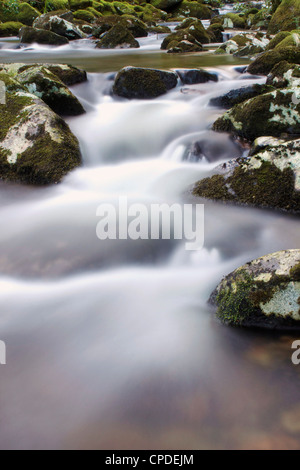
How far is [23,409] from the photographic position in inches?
78.5

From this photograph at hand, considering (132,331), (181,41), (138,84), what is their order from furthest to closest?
(181,41)
(138,84)
(132,331)

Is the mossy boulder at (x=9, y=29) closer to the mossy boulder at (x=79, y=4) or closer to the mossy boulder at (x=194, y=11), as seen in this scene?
the mossy boulder at (x=79, y=4)

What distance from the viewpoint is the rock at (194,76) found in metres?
8.20

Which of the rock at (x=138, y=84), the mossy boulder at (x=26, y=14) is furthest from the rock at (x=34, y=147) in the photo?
the mossy boulder at (x=26, y=14)

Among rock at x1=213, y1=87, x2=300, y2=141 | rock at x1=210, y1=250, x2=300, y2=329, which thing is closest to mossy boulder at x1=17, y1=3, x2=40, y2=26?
rock at x1=213, y1=87, x2=300, y2=141

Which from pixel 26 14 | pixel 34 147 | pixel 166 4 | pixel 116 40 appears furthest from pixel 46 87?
pixel 166 4

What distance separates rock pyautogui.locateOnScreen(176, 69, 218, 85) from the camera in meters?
8.20

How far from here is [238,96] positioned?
6.63 metres

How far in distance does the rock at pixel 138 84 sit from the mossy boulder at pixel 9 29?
1575 centimetres

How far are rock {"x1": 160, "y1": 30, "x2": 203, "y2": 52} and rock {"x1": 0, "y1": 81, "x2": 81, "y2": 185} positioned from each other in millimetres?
10221

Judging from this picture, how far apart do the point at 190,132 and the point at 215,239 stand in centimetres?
297

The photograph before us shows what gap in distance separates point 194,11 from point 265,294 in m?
31.7

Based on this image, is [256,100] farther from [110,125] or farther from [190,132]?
[110,125]

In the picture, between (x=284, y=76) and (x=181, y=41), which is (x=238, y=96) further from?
(x=181, y=41)
